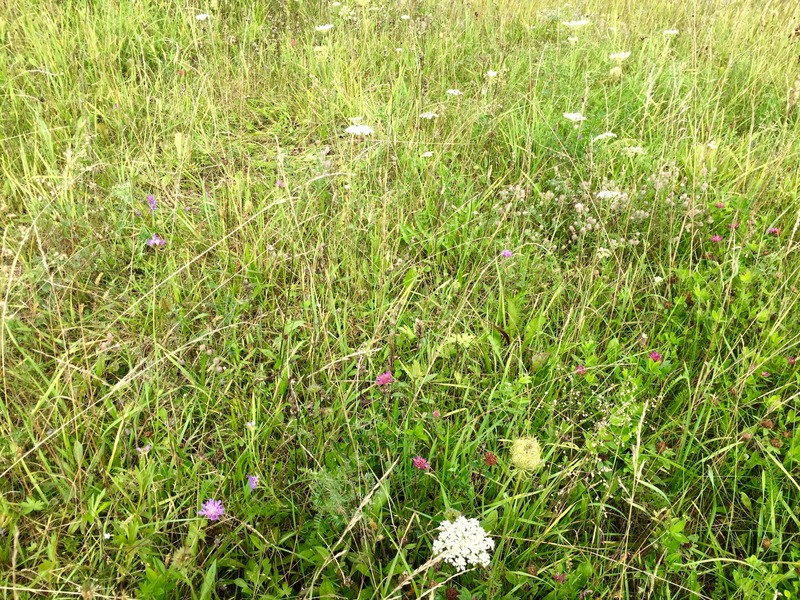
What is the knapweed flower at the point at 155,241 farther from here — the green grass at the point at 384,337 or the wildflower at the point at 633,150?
the wildflower at the point at 633,150

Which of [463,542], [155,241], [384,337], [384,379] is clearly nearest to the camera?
[463,542]

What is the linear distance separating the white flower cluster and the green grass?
0.18ft

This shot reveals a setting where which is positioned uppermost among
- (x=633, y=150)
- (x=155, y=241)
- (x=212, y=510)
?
(x=633, y=150)

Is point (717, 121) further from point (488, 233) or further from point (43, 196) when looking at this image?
point (43, 196)

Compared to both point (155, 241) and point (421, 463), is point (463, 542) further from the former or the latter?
point (155, 241)

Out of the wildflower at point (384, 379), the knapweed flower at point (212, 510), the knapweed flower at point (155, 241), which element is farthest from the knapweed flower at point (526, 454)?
the knapweed flower at point (155, 241)

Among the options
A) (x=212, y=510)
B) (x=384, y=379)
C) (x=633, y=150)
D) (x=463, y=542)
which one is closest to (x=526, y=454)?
(x=463, y=542)

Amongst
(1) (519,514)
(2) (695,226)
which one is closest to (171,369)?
(1) (519,514)

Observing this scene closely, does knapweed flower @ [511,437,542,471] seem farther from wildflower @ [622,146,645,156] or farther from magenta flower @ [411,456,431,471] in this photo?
wildflower @ [622,146,645,156]

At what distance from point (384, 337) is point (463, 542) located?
0.70 metres

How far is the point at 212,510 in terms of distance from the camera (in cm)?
120

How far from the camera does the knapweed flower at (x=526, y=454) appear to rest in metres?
1.18

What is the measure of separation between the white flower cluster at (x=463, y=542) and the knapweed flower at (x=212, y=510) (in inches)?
19.7

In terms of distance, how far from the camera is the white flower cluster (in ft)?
3.39
